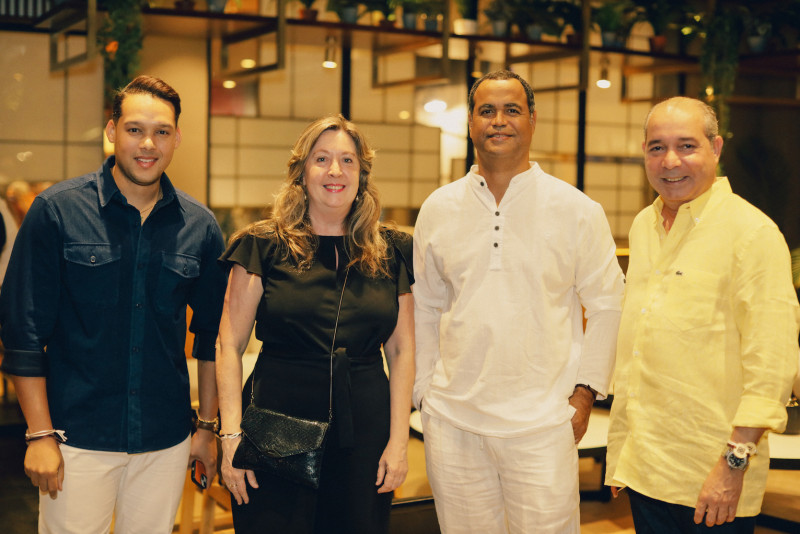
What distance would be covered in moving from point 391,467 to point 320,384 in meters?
0.27

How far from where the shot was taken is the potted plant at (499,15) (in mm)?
6562

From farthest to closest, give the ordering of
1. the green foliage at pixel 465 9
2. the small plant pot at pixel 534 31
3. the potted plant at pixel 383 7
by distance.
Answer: the green foliage at pixel 465 9, the small plant pot at pixel 534 31, the potted plant at pixel 383 7

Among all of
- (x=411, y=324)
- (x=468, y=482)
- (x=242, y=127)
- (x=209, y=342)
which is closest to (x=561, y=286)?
(x=411, y=324)

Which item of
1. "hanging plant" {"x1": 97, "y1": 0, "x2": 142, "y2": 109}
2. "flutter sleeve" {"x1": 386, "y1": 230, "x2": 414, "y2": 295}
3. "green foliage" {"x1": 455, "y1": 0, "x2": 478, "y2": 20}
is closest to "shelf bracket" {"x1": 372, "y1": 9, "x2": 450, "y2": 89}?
"green foliage" {"x1": 455, "y1": 0, "x2": 478, "y2": 20}

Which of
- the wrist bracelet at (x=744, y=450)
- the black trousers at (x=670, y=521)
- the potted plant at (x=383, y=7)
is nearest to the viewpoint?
the wrist bracelet at (x=744, y=450)

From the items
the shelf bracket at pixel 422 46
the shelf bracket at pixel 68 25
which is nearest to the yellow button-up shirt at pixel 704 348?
the shelf bracket at pixel 422 46

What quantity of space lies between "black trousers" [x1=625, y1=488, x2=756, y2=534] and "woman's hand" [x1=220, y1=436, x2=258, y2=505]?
→ 0.92 meters

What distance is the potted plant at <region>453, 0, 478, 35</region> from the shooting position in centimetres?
656

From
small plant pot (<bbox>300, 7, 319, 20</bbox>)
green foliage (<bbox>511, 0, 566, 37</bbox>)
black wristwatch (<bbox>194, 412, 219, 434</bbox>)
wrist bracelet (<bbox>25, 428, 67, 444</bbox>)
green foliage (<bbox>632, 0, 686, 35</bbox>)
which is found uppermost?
green foliage (<bbox>632, 0, 686, 35</bbox>)

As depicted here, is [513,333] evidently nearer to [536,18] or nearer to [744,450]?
[744,450]

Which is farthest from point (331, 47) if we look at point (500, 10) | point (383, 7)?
point (500, 10)

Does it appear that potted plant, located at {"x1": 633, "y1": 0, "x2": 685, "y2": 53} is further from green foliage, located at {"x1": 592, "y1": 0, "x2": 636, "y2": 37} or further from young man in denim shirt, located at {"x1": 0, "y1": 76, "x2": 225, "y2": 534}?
young man in denim shirt, located at {"x1": 0, "y1": 76, "x2": 225, "y2": 534}

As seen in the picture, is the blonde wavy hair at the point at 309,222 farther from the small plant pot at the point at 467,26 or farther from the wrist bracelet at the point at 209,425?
the small plant pot at the point at 467,26

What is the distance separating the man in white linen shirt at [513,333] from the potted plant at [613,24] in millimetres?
5060
